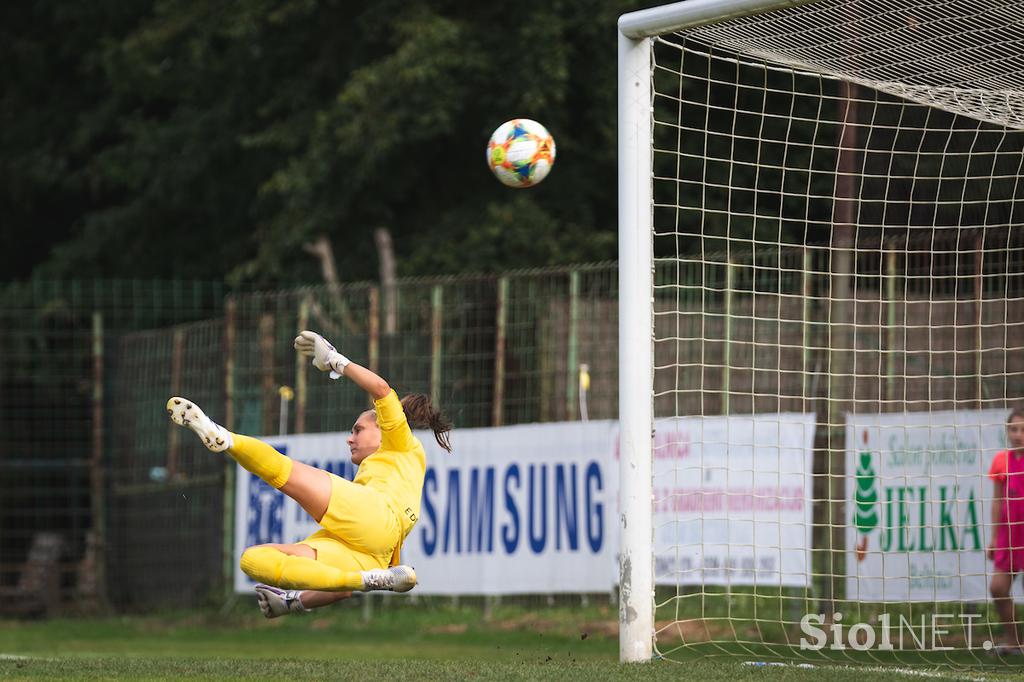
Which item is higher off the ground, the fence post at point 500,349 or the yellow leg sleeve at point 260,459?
the fence post at point 500,349

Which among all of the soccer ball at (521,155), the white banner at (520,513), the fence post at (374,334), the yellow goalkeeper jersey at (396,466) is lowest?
the white banner at (520,513)

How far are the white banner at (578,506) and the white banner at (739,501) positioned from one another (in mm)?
11

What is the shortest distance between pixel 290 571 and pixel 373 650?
4.59m

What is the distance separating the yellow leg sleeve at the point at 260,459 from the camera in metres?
8.05

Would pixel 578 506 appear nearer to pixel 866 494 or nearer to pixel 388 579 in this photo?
pixel 866 494

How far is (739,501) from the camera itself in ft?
40.8

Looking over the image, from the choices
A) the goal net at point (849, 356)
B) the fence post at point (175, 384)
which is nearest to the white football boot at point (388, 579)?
the goal net at point (849, 356)

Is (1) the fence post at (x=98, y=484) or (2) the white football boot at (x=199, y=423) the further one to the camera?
(1) the fence post at (x=98, y=484)

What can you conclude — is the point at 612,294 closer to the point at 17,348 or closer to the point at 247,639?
the point at 247,639

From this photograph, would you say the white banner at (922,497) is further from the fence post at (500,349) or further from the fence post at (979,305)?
the fence post at (500,349)

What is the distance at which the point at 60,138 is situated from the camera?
26.3 metres

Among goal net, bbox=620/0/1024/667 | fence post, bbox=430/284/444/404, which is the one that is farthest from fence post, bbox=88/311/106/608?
goal net, bbox=620/0/1024/667

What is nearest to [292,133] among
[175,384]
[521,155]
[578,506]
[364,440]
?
[175,384]

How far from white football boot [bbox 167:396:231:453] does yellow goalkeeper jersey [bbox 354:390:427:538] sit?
36.3 inches
